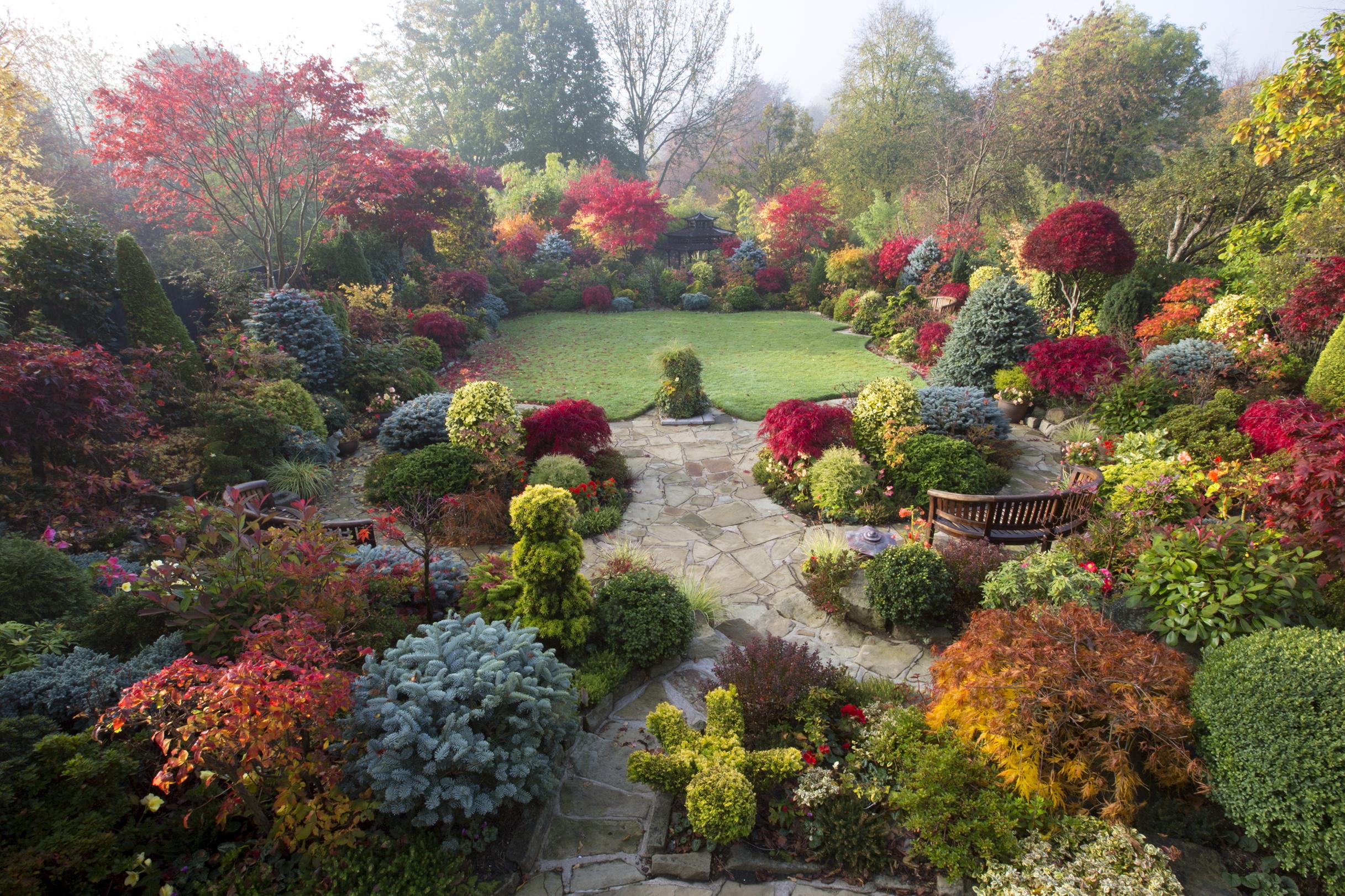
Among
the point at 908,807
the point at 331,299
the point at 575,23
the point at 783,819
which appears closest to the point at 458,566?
the point at 783,819

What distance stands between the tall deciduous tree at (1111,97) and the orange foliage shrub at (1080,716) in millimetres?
21095

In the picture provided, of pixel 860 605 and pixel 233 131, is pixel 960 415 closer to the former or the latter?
pixel 860 605

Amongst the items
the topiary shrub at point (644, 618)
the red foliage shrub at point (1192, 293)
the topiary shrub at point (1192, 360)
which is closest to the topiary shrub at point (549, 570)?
the topiary shrub at point (644, 618)

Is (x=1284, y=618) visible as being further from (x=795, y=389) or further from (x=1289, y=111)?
(x=1289, y=111)

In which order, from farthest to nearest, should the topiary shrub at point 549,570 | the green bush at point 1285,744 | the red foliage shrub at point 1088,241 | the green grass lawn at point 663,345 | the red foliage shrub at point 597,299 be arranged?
the red foliage shrub at point 597,299 → the green grass lawn at point 663,345 → the red foliage shrub at point 1088,241 → the topiary shrub at point 549,570 → the green bush at point 1285,744

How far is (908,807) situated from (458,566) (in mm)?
3651

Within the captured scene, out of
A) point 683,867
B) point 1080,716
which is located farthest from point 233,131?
point 1080,716

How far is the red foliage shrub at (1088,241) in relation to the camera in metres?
10.2

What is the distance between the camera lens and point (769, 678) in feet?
12.4

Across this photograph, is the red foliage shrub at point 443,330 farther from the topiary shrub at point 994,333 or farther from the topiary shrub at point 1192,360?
the topiary shrub at point 1192,360

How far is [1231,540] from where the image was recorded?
12.9 feet

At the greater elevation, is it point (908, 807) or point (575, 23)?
point (575, 23)

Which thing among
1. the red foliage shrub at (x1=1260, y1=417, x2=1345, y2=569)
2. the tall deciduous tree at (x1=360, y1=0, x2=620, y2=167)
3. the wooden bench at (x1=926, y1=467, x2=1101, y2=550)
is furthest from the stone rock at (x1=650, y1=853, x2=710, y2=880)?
the tall deciduous tree at (x1=360, y1=0, x2=620, y2=167)

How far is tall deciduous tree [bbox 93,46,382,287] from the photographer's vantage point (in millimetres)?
9398
